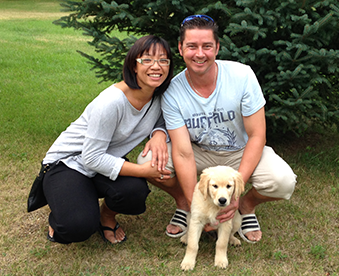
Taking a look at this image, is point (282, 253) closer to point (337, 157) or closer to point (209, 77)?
point (209, 77)

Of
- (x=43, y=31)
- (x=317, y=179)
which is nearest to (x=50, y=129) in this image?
(x=317, y=179)

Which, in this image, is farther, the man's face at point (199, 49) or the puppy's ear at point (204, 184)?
the man's face at point (199, 49)

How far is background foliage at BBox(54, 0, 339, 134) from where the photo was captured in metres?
4.00

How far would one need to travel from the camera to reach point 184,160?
10.6 feet

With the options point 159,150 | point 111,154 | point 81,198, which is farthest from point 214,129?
point 81,198

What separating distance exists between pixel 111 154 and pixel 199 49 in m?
1.12

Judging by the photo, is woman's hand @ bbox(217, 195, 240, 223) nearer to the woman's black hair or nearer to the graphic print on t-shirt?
the graphic print on t-shirt

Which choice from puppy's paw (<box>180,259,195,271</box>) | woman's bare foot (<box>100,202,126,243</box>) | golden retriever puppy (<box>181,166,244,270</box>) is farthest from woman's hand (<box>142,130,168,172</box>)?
puppy's paw (<box>180,259,195,271</box>)

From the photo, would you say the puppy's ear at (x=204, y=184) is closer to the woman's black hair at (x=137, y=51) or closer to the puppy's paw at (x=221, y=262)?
the puppy's paw at (x=221, y=262)

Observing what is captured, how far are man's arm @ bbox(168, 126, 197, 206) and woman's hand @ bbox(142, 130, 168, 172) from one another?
10 centimetres

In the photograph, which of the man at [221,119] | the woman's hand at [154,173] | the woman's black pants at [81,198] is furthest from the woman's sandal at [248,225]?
the woman's black pants at [81,198]

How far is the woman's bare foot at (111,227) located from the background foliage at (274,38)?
2.04 metres

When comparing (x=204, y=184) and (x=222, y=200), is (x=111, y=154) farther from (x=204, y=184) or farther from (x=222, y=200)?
(x=222, y=200)

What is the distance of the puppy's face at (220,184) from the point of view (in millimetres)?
2768
